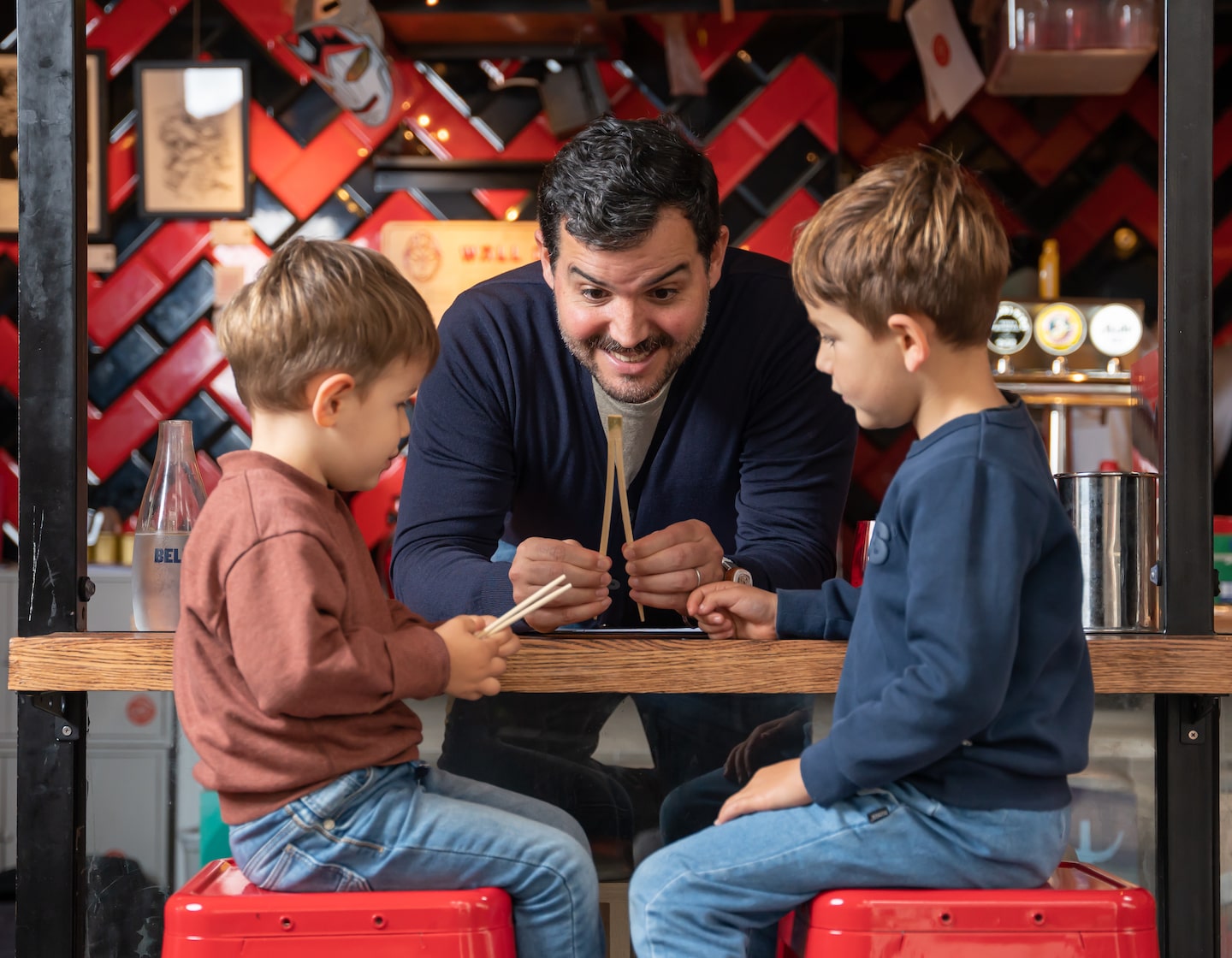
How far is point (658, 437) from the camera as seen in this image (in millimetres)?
1815

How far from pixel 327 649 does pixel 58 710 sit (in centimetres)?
44

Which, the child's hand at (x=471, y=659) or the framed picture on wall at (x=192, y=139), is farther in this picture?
the framed picture on wall at (x=192, y=139)

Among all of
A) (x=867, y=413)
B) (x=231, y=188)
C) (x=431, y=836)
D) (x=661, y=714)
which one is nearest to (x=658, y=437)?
(x=661, y=714)

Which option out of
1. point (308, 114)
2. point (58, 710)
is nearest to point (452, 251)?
point (308, 114)

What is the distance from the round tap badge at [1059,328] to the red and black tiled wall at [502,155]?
0.32 metres

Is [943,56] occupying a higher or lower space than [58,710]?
higher

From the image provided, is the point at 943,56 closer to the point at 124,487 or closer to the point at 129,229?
the point at 129,229

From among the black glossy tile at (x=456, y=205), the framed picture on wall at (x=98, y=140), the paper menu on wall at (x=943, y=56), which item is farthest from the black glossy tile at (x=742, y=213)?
the framed picture on wall at (x=98, y=140)

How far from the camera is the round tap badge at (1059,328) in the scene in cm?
334

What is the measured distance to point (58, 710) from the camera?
48.5 inches

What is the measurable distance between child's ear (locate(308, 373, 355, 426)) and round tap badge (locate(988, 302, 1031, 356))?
2.60 meters

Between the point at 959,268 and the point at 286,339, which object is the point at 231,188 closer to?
the point at 286,339

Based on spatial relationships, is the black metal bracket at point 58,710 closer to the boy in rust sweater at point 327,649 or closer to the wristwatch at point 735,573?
the boy in rust sweater at point 327,649

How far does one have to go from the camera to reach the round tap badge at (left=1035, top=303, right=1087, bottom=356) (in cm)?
334
